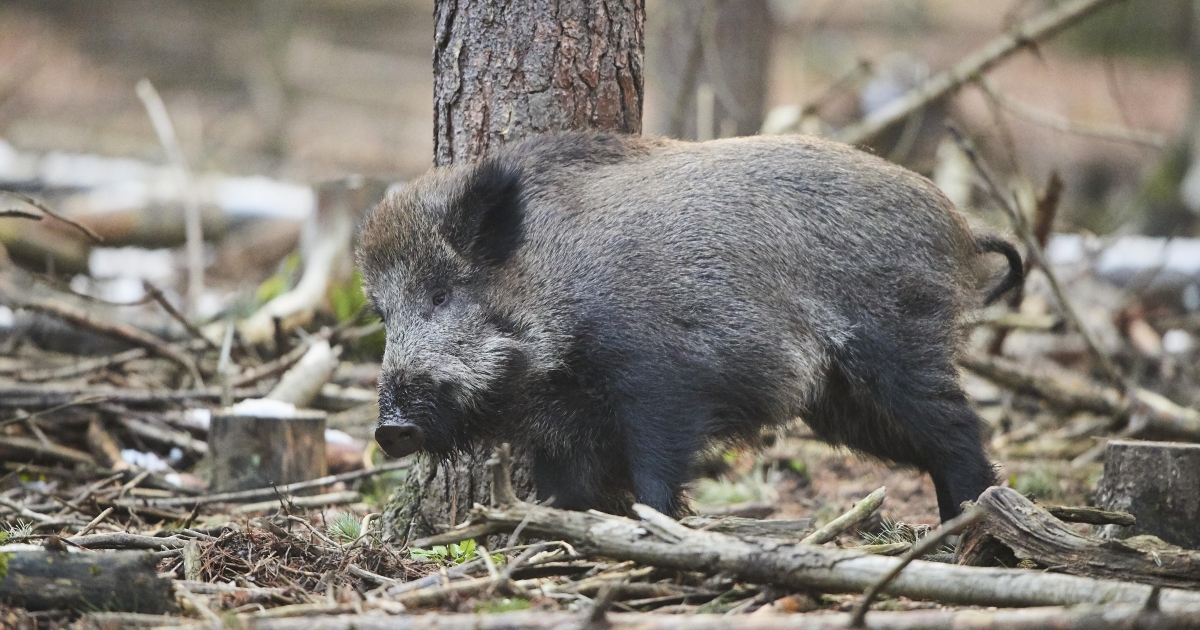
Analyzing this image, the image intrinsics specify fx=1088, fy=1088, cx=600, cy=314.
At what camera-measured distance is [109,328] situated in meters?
5.59

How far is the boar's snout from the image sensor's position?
3590 millimetres

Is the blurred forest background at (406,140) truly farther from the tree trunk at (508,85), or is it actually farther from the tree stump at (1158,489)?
the tree trunk at (508,85)

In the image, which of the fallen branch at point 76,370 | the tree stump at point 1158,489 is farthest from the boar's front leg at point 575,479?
the fallen branch at point 76,370

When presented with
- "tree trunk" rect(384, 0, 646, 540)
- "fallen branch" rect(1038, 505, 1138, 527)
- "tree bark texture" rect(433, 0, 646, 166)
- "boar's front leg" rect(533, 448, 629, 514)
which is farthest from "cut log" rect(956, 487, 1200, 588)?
"tree bark texture" rect(433, 0, 646, 166)

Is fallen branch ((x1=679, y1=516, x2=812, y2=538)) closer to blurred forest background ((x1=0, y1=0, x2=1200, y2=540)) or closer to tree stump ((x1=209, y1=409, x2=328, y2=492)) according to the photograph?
blurred forest background ((x1=0, y1=0, x2=1200, y2=540))

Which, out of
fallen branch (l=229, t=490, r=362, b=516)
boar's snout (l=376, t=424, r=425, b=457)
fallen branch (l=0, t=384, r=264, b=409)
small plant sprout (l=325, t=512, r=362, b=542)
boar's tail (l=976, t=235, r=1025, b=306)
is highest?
boar's tail (l=976, t=235, r=1025, b=306)

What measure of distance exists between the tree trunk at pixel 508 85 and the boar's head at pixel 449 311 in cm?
30

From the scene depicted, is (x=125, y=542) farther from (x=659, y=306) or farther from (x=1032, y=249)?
(x=1032, y=249)

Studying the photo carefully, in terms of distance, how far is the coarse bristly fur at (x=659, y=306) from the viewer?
362 cm

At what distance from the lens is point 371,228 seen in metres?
4.05

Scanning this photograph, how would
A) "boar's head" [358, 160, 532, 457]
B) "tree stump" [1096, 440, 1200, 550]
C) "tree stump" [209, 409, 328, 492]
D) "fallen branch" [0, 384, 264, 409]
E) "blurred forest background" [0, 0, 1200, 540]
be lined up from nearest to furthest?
"boar's head" [358, 160, 532, 457], "tree stump" [1096, 440, 1200, 550], "tree stump" [209, 409, 328, 492], "fallen branch" [0, 384, 264, 409], "blurred forest background" [0, 0, 1200, 540]

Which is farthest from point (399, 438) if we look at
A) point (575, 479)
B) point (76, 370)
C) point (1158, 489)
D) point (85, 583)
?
point (76, 370)

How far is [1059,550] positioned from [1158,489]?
108 centimetres

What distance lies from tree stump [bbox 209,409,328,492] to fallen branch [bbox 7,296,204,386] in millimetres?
965
